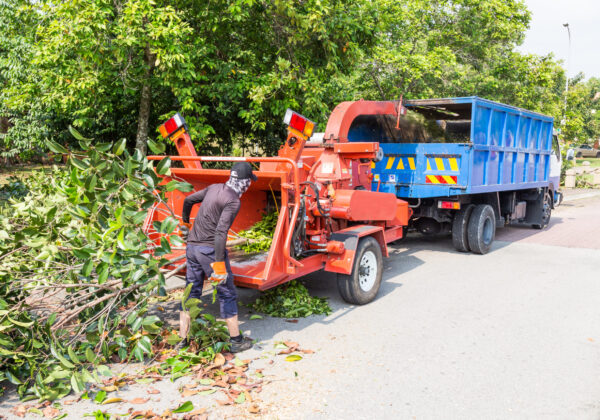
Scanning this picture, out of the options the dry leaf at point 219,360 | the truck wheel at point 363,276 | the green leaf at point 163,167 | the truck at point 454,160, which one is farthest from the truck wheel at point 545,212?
the green leaf at point 163,167

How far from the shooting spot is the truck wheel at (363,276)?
599 cm

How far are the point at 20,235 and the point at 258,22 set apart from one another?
6559mm

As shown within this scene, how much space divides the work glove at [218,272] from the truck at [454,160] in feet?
12.3

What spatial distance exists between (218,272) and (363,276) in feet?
7.55

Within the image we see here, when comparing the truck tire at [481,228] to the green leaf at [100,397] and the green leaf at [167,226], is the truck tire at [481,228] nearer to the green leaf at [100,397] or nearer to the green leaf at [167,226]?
the green leaf at [167,226]

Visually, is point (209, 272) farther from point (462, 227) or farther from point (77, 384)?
point (462, 227)

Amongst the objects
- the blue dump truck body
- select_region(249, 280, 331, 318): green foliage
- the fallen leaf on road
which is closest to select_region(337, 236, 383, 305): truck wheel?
select_region(249, 280, 331, 318): green foliage

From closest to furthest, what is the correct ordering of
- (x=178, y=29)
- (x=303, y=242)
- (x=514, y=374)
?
(x=514, y=374)
(x=303, y=242)
(x=178, y=29)

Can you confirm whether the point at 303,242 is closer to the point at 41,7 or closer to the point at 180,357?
the point at 180,357

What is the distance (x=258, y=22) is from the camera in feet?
31.6

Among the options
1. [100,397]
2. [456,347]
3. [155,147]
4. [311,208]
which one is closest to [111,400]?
[100,397]

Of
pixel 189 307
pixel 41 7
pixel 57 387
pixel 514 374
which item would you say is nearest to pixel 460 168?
pixel 514 374

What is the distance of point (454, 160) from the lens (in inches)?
331

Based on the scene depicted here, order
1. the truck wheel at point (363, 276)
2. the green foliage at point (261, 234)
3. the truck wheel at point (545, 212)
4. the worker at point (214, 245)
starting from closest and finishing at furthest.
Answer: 1. the worker at point (214, 245)
2. the truck wheel at point (363, 276)
3. the green foliage at point (261, 234)
4. the truck wheel at point (545, 212)
